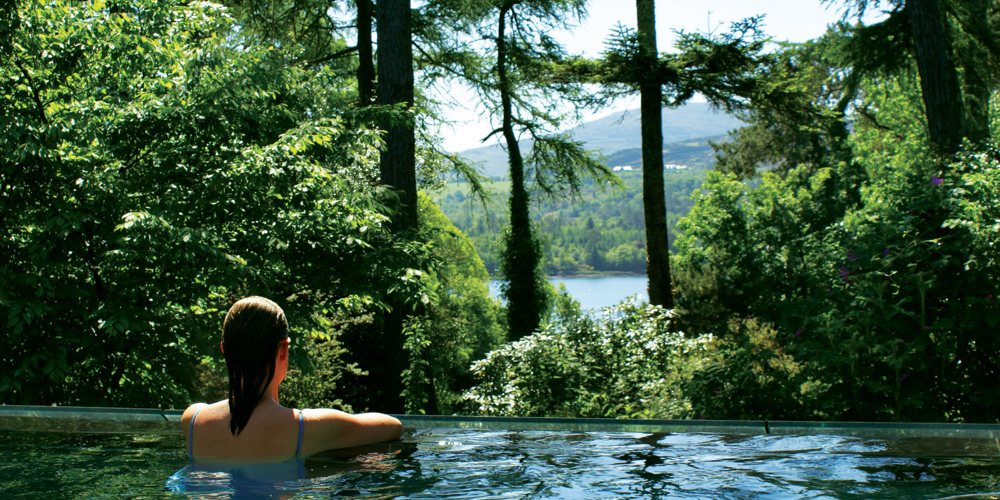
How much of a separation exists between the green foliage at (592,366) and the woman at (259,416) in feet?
16.8

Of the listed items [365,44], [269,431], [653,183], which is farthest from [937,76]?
[365,44]

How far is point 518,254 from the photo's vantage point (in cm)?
2545

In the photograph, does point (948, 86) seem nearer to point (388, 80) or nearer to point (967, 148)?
point (967, 148)

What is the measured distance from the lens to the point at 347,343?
1688cm

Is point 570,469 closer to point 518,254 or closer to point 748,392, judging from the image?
point 748,392

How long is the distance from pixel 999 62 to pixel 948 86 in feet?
15.9

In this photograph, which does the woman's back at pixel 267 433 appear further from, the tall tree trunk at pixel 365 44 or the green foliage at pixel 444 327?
the tall tree trunk at pixel 365 44

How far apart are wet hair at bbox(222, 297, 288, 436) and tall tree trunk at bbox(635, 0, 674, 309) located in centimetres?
1330

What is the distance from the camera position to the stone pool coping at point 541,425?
3.30 meters

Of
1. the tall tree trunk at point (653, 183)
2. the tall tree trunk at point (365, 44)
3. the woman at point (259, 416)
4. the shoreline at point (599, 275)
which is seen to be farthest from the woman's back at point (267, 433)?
the shoreline at point (599, 275)

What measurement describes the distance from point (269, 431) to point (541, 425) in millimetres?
1491

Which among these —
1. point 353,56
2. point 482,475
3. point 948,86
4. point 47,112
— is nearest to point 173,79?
point 47,112

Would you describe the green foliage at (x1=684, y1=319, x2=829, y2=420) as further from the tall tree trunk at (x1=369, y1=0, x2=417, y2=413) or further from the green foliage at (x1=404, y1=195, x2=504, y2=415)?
the tall tree trunk at (x1=369, y1=0, x2=417, y2=413)

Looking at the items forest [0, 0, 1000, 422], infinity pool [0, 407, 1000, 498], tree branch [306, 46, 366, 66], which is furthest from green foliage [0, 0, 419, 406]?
tree branch [306, 46, 366, 66]
